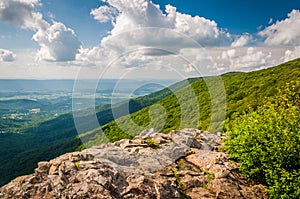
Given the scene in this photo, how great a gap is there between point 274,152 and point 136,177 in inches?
448

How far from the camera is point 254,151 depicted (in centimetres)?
1964

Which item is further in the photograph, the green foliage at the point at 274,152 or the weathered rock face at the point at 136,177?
the green foliage at the point at 274,152

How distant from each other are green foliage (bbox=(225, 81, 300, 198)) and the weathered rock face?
1.23 meters

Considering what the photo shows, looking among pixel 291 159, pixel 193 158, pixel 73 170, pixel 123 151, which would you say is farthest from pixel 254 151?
pixel 73 170

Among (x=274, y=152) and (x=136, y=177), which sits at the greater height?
(x=274, y=152)

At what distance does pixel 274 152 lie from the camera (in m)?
18.7

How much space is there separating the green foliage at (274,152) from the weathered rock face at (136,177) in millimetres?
1226

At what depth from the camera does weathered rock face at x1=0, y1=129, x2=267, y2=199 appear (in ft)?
49.2

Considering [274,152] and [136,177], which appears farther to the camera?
[274,152]

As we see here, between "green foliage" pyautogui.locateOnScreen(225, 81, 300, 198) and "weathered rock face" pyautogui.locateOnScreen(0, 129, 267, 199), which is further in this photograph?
"green foliage" pyautogui.locateOnScreen(225, 81, 300, 198)

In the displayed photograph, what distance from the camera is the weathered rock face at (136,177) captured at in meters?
15.0

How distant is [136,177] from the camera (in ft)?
55.6

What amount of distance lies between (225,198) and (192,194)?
2.42 meters

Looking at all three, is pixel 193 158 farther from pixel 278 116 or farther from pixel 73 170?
pixel 73 170
